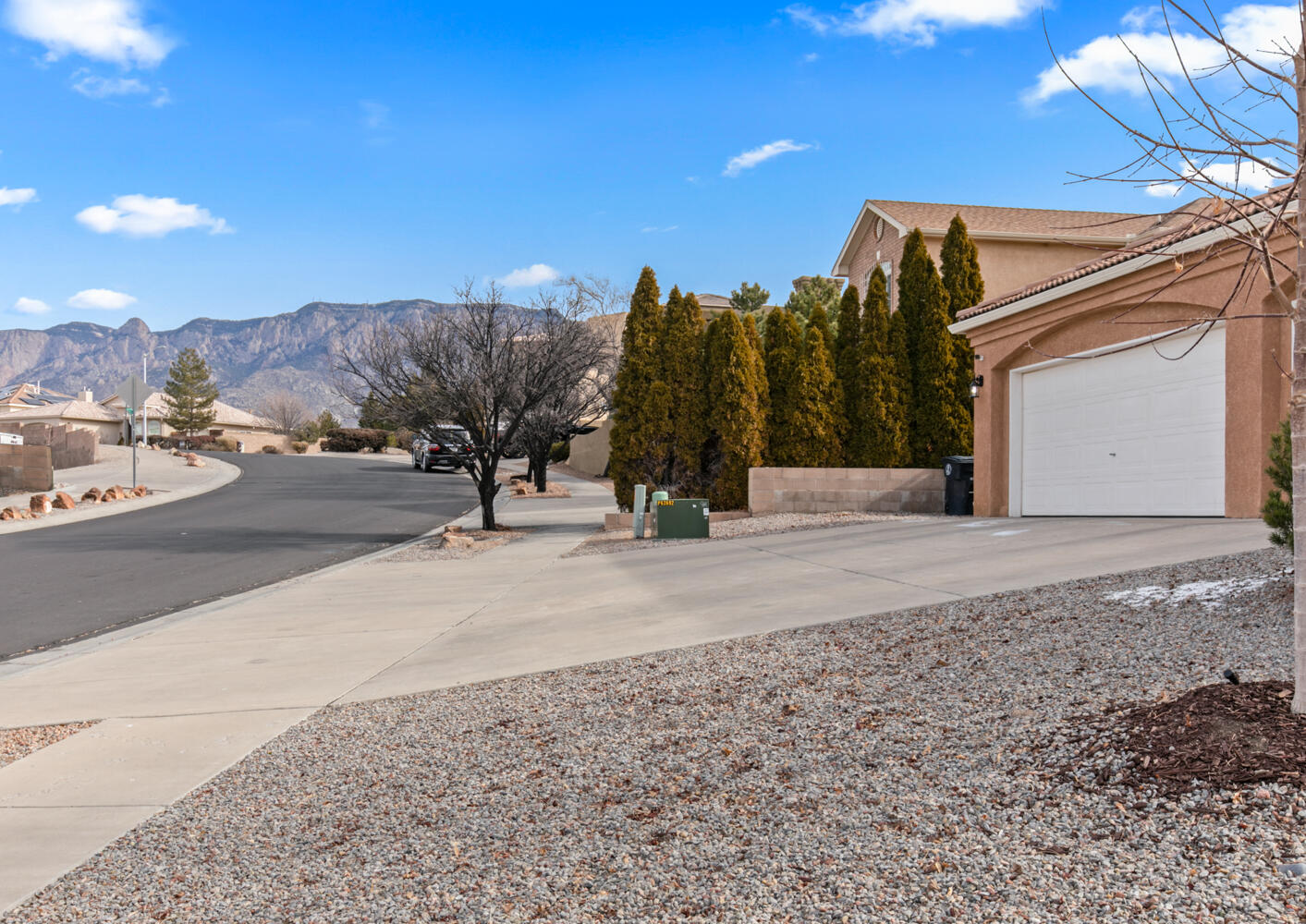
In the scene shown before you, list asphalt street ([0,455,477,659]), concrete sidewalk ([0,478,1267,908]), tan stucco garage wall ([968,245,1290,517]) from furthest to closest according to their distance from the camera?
tan stucco garage wall ([968,245,1290,517]), asphalt street ([0,455,477,659]), concrete sidewalk ([0,478,1267,908])

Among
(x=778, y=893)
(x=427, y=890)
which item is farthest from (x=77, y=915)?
(x=778, y=893)

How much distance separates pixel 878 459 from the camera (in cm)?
1938

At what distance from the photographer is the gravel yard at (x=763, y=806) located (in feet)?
10.2

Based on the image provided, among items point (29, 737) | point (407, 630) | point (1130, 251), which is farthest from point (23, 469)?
point (1130, 251)

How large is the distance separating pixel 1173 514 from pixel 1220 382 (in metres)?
1.91

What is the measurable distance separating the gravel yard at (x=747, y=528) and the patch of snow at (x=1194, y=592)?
8.21 m

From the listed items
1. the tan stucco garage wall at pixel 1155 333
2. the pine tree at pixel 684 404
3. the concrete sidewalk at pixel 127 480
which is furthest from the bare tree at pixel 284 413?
the tan stucco garage wall at pixel 1155 333

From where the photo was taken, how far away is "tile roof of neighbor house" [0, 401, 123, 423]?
64562 millimetres

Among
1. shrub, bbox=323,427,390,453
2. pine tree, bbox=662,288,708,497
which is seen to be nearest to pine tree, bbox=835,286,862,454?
pine tree, bbox=662,288,708,497

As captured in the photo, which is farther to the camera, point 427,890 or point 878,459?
point 878,459

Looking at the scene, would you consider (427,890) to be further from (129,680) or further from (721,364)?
(721,364)

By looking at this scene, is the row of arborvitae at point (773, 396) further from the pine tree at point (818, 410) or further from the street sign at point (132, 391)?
the street sign at point (132, 391)

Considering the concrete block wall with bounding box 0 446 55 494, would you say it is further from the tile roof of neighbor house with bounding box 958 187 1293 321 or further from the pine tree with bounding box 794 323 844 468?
the tile roof of neighbor house with bounding box 958 187 1293 321

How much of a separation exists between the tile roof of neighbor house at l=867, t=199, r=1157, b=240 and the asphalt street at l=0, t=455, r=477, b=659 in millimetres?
15729
